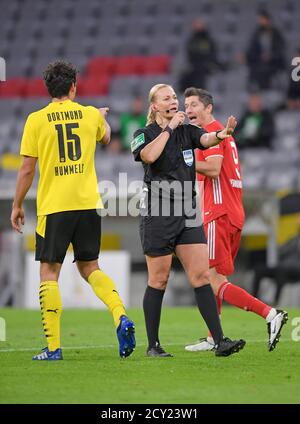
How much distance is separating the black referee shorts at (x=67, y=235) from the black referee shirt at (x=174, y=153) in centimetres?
56

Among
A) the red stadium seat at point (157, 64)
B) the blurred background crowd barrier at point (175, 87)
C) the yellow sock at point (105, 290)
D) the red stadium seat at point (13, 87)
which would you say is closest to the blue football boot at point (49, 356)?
the yellow sock at point (105, 290)

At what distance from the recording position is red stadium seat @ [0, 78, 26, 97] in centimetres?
2428

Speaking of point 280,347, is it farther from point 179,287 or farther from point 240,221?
point 179,287

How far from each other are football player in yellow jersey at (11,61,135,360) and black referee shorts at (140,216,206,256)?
17.1 inches

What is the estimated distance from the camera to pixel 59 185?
7547mm

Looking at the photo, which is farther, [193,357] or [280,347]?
[280,347]

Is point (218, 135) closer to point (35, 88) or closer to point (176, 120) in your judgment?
point (176, 120)

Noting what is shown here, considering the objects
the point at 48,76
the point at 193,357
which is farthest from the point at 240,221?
the point at 48,76

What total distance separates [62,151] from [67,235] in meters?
0.60

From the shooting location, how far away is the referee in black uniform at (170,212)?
25.2 ft

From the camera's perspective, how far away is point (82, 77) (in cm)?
2439
